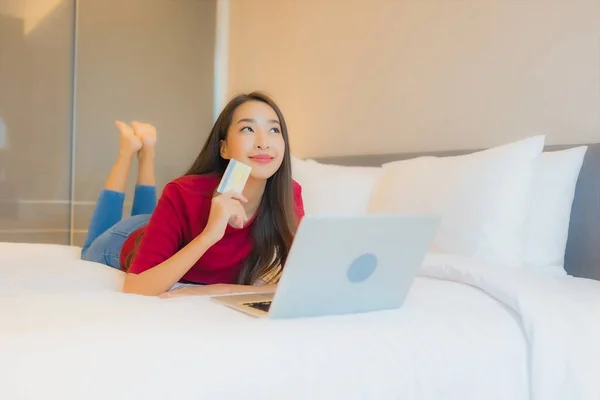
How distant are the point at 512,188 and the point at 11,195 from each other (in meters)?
2.33

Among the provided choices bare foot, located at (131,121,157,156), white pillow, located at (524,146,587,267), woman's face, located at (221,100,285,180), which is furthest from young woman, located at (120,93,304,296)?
bare foot, located at (131,121,157,156)

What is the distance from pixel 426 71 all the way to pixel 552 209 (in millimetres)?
827

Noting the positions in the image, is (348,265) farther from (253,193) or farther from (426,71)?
(426,71)

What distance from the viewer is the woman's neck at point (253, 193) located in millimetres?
1442

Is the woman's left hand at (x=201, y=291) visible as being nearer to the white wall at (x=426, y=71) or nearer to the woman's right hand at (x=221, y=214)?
the woman's right hand at (x=221, y=214)

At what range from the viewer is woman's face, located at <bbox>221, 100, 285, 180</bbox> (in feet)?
→ 4.56

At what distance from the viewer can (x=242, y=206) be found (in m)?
1.37

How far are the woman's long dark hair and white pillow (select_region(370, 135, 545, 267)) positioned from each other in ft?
1.44

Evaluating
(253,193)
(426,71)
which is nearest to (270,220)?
(253,193)

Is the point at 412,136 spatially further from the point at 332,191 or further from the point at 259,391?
the point at 259,391

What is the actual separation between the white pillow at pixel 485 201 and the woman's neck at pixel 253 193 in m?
0.50

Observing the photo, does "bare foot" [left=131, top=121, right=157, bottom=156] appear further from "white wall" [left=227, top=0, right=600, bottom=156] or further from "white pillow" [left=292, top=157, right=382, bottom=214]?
"white wall" [left=227, top=0, right=600, bottom=156]

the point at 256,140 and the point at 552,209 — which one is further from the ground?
the point at 256,140

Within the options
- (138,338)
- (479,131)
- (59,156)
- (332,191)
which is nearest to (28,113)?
(59,156)
